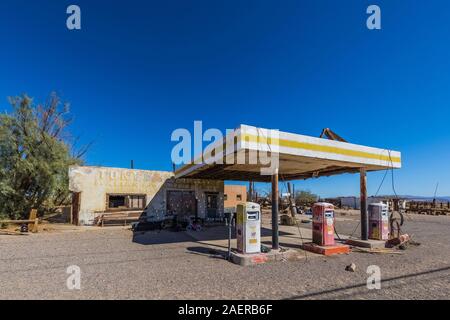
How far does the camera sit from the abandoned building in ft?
50.4

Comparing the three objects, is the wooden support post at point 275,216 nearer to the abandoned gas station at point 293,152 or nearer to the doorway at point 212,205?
the abandoned gas station at point 293,152

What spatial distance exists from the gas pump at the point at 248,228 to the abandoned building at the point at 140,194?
33.4 feet

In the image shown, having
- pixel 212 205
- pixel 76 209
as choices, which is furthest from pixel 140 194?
pixel 212 205

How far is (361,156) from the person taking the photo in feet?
33.0

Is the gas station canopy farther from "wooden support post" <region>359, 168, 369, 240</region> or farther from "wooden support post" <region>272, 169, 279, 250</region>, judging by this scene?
"wooden support post" <region>272, 169, 279, 250</region>

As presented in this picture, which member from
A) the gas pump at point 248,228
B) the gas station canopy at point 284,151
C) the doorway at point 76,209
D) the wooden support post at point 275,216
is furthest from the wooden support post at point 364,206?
the doorway at point 76,209

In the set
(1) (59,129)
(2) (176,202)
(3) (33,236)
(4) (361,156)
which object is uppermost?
(1) (59,129)

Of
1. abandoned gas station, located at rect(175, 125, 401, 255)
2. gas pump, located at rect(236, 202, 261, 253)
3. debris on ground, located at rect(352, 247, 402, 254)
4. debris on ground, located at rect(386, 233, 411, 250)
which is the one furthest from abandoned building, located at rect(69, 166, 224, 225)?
debris on ground, located at rect(386, 233, 411, 250)
